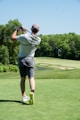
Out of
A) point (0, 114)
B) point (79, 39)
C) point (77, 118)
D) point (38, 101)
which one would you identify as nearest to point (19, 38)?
point (38, 101)

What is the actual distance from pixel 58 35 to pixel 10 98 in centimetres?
14641

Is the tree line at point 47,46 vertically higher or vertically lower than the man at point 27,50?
lower

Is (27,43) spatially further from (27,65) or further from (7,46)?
(7,46)

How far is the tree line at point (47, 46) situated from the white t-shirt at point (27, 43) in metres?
53.3

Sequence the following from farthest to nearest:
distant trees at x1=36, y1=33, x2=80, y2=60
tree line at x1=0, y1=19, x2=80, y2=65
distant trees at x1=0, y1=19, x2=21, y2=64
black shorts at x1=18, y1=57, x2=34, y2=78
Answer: distant trees at x1=36, y1=33, x2=80, y2=60 < tree line at x1=0, y1=19, x2=80, y2=65 < distant trees at x1=0, y1=19, x2=21, y2=64 < black shorts at x1=18, y1=57, x2=34, y2=78

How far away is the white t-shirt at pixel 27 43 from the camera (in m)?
7.32

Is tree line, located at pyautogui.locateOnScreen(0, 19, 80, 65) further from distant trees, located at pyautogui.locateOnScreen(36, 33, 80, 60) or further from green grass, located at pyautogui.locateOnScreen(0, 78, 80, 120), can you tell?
green grass, located at pyautogui.locateOnScreen(0, 78, 80, 120)

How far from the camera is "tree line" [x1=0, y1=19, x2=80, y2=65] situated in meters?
79.2

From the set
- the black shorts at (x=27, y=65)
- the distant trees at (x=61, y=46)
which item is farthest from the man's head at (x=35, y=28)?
the distant trees at (x=61, y=46)

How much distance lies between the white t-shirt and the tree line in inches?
2098

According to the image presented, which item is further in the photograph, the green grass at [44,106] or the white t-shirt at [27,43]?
the white t-shirt at [27,43]

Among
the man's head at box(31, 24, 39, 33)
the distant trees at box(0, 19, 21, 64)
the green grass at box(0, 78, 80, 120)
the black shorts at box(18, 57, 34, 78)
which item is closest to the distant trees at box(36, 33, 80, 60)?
the distant trees at box(0, 19, 21, 64)

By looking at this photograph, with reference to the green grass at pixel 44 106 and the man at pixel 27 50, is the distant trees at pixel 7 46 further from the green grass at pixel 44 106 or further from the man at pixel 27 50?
the man at pixel 27 50

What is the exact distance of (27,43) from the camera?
7.38m
